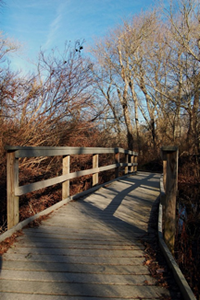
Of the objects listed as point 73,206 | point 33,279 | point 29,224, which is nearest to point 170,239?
point 33,279

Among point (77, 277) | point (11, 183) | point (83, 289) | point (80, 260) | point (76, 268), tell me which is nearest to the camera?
point (83, 289)

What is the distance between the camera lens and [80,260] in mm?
2758

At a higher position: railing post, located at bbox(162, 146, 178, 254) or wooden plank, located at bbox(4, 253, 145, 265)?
railing post, located at bbox(162, 146, 178, 254)

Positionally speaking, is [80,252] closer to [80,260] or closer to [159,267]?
[80,260]

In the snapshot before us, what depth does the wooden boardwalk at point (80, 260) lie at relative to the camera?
220cm

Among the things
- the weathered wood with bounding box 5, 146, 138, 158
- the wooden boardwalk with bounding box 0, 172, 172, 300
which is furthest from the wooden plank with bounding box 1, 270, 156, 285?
the weathered wood with bounding box 5, 146, 138, 158

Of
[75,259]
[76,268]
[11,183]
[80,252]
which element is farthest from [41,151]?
[76,268]

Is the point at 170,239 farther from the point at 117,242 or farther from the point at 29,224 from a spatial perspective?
the point at 29,224

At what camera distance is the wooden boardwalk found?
2199 millimetres

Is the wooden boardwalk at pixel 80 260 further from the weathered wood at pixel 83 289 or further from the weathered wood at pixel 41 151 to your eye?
the weathered wood at pixel 41 151

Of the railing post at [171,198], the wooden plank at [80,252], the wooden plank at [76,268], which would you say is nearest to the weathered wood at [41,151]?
the wooden plank at [80,252]

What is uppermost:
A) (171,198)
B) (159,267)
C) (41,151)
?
(41,151)

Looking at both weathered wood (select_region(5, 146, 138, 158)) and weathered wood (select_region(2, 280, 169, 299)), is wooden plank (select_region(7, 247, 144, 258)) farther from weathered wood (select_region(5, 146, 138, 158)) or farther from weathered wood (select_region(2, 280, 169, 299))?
weathered wood (select_region(5, 146, 138, 158))

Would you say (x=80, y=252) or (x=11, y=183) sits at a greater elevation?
(x=11, y=183)
